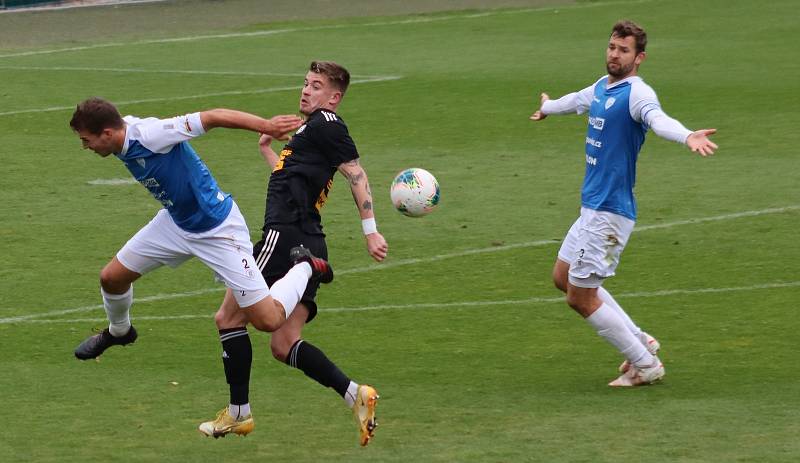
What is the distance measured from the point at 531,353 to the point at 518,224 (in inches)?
161

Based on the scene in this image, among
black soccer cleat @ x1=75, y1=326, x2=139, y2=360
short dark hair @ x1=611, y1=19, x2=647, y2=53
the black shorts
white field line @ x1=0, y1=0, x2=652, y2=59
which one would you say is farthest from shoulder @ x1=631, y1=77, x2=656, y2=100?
white field line @ x1=0, y1=0, x2=652, y2=59

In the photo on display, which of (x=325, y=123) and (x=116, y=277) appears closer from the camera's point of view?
(x=325, y=123)

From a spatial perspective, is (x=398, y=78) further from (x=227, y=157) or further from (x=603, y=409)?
(x=603, y=409)

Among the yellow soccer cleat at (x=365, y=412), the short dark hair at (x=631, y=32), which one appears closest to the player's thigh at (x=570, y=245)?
the short dark hair at (x=631, y=32)

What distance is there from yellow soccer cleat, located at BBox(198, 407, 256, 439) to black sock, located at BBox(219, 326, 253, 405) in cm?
9

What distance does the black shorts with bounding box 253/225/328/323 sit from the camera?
28.8 feet

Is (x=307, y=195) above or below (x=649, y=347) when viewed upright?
above

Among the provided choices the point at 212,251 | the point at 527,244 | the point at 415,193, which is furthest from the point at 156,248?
the point at 527,244

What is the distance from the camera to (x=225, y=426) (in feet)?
26.7

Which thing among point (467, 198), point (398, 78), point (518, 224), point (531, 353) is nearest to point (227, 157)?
point (467, 198)

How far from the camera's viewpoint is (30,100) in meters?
21.0

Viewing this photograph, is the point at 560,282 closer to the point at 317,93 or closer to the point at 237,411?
the point at 317,93

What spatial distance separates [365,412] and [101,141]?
2.03 m

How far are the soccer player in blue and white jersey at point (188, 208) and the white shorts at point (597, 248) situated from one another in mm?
1588
